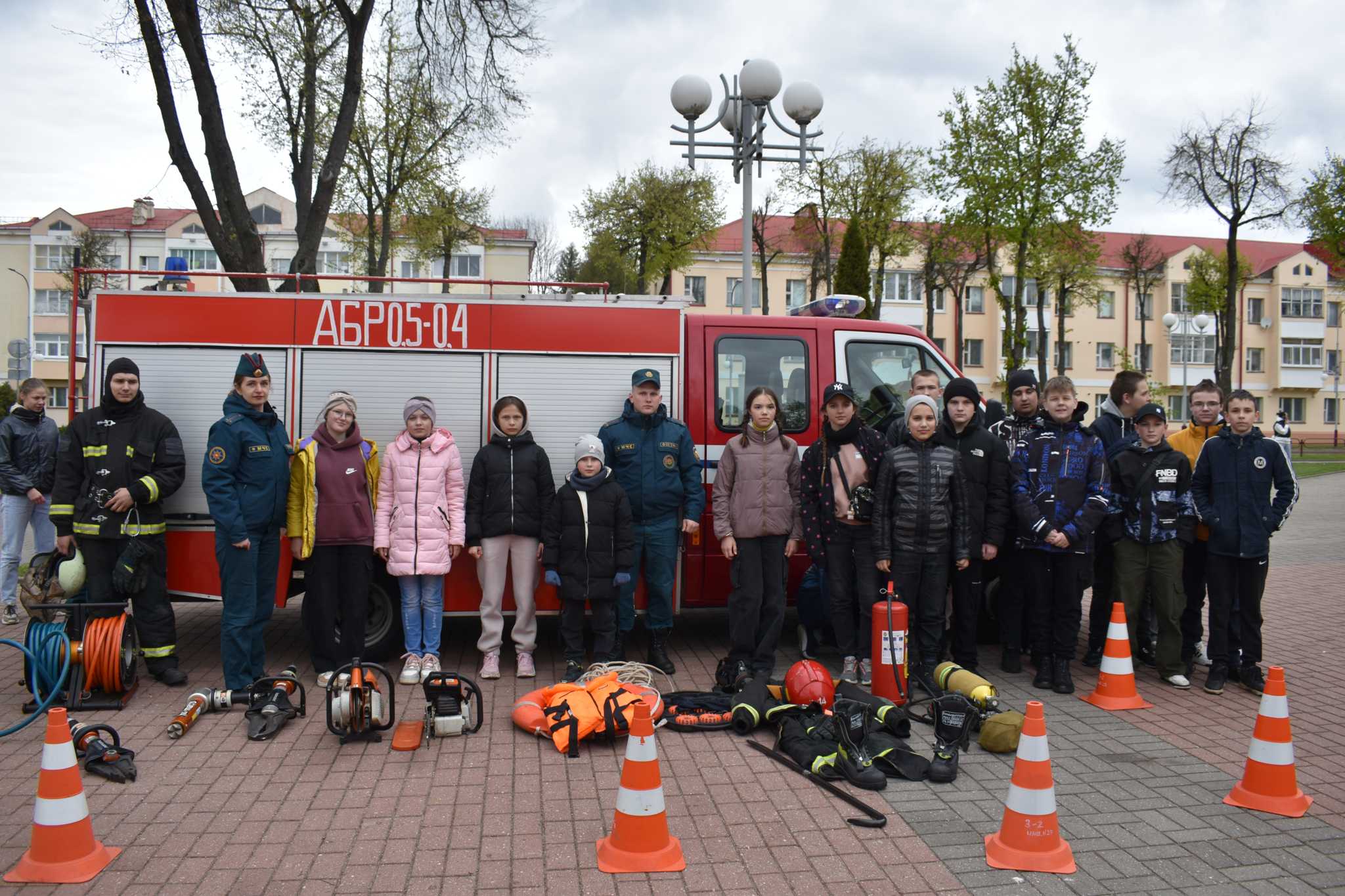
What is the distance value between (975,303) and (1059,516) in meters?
51.5

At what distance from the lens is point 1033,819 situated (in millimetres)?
3592

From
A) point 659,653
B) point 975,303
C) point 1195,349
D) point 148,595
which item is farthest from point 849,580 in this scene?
point 1195,349

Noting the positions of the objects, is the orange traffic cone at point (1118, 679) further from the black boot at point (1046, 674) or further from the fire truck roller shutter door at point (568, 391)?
the fire truck roller shutter door at point (568, 391)

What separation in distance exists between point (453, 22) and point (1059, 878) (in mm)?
12555

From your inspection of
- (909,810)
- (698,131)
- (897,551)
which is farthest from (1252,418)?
(698,131)

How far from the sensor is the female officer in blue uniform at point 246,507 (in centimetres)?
A: 545

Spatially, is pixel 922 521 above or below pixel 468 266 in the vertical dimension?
below

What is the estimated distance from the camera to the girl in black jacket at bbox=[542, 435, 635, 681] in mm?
5949

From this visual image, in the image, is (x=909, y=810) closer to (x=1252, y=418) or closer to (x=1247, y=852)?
Answer: (x=1247, y=852)

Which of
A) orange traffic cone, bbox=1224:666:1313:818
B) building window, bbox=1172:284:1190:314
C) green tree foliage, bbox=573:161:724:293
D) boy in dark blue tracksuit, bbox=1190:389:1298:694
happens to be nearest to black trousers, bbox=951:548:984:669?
boy in dark blue tracksuit, bbox=1190:389:1298:694

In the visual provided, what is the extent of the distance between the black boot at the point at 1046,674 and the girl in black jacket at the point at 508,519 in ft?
11.2

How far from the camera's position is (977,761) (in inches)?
187

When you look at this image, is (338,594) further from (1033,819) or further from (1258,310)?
(1258,310)

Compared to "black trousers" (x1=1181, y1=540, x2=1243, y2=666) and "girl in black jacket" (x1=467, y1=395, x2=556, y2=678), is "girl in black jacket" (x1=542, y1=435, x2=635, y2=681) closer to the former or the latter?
"girl in black jacket" (x1=467, y1=395, x2=556, y2=678)
